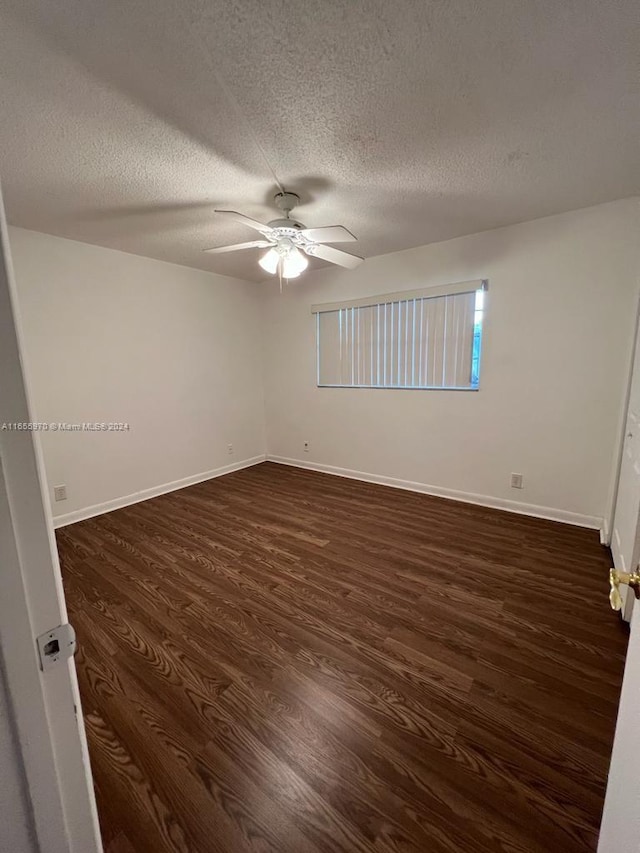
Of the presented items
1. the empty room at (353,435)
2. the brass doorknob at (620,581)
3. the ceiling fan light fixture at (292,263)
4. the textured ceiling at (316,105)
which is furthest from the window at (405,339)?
the brass doorknob at (620,581)

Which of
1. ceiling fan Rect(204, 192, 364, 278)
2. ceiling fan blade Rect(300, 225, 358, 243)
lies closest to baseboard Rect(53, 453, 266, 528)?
ceiling fan Rect(204, 192, 364, 278)

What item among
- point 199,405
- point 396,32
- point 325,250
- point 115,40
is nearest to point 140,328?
point 199,405

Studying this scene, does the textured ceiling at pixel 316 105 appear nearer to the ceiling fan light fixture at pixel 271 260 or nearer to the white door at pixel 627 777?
the ceiling fan light fixture at pixel 271 260

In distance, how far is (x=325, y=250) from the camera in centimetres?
229

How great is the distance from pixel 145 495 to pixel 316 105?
11.2 ft

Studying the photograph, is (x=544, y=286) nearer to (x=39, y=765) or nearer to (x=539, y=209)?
(x=539, y=209)

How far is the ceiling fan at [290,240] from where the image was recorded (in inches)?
78.9

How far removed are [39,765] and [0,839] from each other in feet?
0.29

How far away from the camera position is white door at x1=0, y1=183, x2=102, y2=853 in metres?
0.43

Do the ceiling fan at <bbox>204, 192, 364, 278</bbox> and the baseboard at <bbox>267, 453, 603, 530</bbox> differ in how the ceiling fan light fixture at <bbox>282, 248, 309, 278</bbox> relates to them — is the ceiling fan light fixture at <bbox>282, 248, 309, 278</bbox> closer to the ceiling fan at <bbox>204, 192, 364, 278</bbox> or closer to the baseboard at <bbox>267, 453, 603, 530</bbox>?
the ceiling fan at <bbox>204, 192, 364, 278</bbox>

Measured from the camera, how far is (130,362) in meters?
3.26

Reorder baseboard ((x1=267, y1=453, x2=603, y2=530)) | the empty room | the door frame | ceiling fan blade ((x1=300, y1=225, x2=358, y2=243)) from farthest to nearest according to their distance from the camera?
1. baseboard ((x1=267, y1=453, x2=603, y2=530))
2. the door frame
3. ceiling fan blade ((x1=300, y1=225, x2=358, y2=243))
4. the empty room

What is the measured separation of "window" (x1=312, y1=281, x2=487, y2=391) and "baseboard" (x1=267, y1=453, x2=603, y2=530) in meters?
1.01

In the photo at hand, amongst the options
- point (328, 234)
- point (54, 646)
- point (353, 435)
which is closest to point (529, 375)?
point (353, 435)
